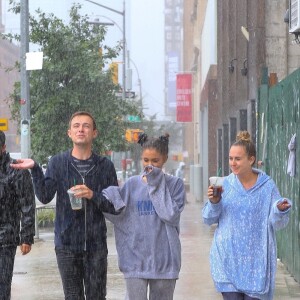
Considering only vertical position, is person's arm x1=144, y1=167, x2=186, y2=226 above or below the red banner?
below

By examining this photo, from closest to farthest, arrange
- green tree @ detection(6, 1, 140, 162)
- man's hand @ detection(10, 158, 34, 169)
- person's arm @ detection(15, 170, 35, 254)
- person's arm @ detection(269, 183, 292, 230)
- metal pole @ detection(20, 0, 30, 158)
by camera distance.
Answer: person's arm @ detection(269, 183, 292, 230) → man's hand @ detection(10, 158, 34, 169) → person's arm @ detection(15, 170, 35, 254) → metal pole @ detection(20, 0, 30, 158) → green tree @ detection(6, 1, 140, 162)

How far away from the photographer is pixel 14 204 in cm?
817

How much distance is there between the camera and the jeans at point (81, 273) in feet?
25.5

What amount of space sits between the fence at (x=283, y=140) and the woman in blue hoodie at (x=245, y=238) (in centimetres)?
489

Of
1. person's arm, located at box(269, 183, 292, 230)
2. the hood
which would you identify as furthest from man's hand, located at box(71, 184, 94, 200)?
person's arm, located at box(269, 183, 292, 230)

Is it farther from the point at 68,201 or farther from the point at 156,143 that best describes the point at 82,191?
the point at 156,143

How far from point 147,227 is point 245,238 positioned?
2.18 feet

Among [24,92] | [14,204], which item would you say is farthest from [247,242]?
[24,92]

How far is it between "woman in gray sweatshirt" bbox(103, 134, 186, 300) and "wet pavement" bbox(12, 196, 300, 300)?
427cm

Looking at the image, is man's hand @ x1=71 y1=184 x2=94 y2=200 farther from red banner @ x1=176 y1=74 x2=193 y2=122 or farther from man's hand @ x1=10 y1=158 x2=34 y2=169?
red banner @ x1=176 y1=74 x2=193 y2=122

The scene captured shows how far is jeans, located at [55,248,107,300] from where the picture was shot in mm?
7785

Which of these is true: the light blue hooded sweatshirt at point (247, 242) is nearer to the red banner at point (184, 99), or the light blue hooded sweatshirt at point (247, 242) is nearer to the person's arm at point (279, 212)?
the person's arm at point (279, 212)

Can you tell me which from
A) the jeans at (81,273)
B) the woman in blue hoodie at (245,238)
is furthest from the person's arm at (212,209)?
the jeans at (81,273)

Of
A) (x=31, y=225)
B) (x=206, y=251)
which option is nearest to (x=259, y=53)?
(x=206, y=251)
